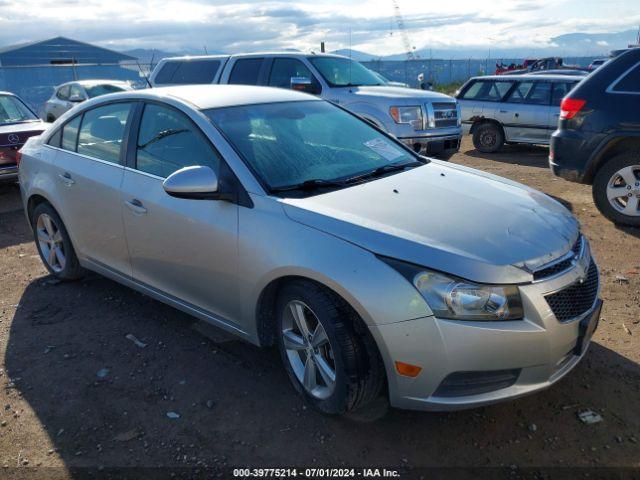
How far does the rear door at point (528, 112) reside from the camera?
10398 mm

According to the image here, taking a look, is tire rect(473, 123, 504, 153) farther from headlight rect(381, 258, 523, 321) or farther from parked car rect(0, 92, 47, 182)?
headlight rect(381, 258, 523, 321)

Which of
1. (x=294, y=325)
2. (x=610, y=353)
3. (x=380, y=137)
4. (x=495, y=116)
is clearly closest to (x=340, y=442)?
(x=294, y=325)

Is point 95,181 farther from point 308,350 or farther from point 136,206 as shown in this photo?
point 308,350

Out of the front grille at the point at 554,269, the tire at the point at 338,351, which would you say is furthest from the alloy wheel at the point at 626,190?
the tire at the point at 338,351

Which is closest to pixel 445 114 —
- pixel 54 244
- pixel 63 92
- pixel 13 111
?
pixel 54 244

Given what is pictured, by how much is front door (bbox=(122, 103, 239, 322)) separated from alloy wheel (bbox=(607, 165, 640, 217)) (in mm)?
4543

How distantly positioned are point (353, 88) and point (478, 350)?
22.7 ft

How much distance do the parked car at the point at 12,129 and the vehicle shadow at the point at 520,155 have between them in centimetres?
812

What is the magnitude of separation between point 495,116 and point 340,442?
381 inches

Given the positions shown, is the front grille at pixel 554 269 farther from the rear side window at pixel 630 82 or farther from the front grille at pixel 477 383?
the rear side window at pixel 630 82

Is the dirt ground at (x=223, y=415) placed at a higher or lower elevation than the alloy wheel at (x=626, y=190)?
lower

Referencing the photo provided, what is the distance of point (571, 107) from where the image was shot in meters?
5.85

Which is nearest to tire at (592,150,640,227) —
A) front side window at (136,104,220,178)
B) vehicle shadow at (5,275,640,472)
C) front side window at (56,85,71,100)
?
vehicle shadow at (5,275,640,472)

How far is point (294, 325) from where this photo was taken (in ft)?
9.63
